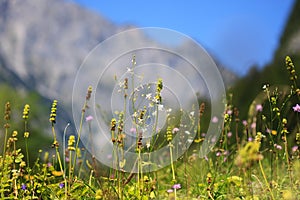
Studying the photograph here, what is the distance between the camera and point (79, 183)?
131 inches

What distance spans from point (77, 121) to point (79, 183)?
73 cm

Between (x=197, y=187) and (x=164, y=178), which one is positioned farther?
(x=164, y=178)

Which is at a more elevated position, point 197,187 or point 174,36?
point 174,36

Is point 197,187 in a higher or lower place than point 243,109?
lower

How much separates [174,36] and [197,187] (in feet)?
4.42

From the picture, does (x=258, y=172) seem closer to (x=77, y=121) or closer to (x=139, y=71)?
(x=139, y=71)

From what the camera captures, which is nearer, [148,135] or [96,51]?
[148,135]

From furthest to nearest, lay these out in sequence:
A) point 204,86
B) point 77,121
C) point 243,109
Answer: point 243,109
point 204,86
point 77,121

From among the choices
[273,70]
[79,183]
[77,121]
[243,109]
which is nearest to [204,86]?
[77,121]

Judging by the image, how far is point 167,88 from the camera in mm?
3947

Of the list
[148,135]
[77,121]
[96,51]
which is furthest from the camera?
[96,51]

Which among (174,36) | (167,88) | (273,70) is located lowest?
(167,88)

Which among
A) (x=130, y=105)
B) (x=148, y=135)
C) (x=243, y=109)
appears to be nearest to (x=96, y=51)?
(x=130, y=105)

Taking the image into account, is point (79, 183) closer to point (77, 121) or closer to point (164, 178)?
point (77, 121)
